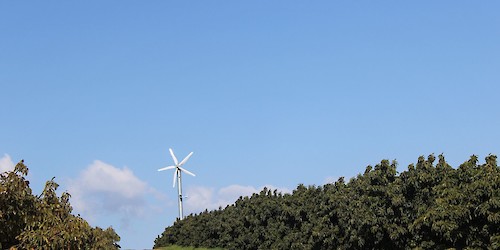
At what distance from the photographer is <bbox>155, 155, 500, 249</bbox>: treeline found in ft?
123

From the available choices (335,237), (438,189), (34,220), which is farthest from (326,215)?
(34,220)

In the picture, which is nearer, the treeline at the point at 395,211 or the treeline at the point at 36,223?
the treeline at the point at 36,223

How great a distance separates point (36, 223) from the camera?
767 inches

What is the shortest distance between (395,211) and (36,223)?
1048 inches

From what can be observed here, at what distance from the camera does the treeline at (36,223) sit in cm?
1870

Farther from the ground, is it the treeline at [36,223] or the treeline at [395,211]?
the treeline at [395,211]

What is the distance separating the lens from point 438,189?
132 ft

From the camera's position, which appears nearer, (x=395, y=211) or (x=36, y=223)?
(x=36, y=223)

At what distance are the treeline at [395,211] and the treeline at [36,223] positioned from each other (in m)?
22.3

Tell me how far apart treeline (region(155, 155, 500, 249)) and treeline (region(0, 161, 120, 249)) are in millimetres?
22345

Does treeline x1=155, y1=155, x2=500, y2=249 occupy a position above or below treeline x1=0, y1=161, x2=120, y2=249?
above

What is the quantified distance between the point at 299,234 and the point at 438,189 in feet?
49.2

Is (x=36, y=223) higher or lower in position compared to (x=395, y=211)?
lower

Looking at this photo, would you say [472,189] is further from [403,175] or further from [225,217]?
[225,217]
